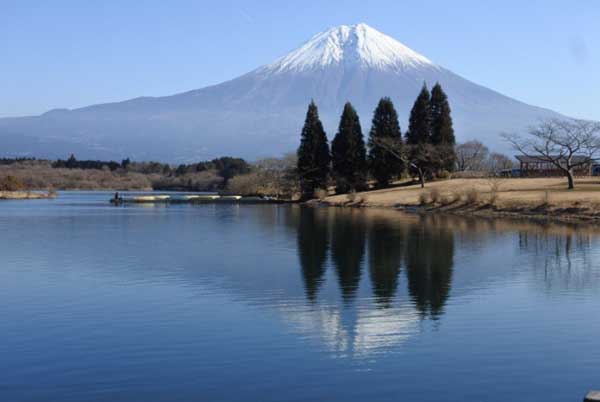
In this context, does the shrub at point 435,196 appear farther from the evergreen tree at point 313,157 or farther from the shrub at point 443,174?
the evergreen tree at point 313,157

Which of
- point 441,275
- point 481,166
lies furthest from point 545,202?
point 481,166

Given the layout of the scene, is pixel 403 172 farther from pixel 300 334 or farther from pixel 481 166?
pixel 300 334

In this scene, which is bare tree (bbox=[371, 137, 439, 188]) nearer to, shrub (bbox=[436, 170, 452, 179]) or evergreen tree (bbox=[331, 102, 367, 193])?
shrub (bbox=[436, 170, 452, 179])

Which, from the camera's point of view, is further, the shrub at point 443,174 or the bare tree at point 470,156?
the bare tree at point 470,156

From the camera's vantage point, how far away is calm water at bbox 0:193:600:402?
10.0m

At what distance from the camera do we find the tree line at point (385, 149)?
6725cm

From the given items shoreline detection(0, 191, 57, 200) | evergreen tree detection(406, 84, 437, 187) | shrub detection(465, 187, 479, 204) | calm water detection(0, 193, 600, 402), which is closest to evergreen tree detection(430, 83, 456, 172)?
evergreen tree detection(406, 84, 437, 187)

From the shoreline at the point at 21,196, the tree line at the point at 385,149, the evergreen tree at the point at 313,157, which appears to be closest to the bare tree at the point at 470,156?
the tree line at the point at 385,149

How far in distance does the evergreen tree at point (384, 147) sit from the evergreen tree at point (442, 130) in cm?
325

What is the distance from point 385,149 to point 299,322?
54750mm

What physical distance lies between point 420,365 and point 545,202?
122 ft

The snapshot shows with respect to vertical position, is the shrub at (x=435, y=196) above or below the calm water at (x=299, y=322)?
above

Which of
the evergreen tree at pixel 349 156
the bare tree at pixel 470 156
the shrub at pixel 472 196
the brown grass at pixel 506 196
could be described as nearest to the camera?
the brown grass at pixel 506 196

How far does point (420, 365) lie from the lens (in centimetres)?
1095
